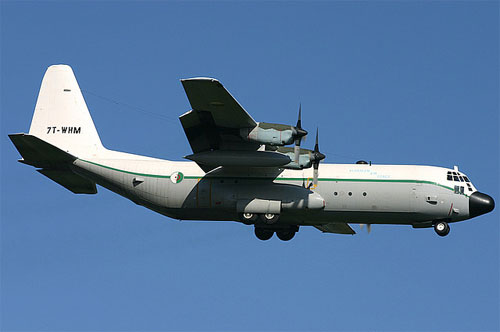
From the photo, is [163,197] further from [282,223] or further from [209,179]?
[282,223]

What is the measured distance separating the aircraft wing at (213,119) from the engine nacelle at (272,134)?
10.1 inches

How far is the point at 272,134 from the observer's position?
73.7 ft

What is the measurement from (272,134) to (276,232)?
5.23 meters

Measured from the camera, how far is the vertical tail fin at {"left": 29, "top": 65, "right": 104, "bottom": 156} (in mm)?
26531

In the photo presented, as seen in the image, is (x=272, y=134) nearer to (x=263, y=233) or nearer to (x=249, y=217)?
(x=249, y=217)

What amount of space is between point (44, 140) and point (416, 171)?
13.0 m

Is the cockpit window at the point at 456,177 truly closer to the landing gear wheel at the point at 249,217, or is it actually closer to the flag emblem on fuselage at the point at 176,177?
the landing gear wheel at the point at 249,217

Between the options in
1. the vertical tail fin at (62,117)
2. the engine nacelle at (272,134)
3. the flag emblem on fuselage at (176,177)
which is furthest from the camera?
the vertical tail fin at (62,117)

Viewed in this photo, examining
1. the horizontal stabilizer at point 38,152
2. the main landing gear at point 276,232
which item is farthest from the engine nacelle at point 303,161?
the horizontal stabilizer at point 38,152

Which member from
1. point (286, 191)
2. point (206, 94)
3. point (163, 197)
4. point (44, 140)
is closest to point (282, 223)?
point (286, 191)

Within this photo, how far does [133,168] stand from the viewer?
25.3 m

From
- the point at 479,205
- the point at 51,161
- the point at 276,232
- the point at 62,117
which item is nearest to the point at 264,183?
the point at 276,232

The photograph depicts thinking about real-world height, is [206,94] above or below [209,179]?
above

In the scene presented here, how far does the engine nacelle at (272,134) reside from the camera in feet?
73.7
